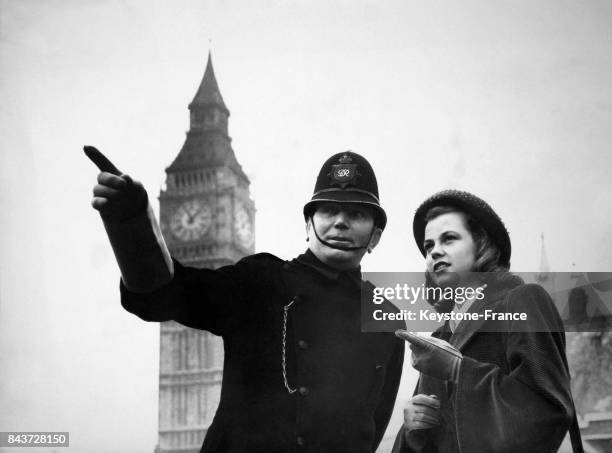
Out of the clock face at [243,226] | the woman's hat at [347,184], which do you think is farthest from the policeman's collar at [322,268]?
the clock face at [243,226]

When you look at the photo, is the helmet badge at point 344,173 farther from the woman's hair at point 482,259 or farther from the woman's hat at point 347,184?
the woman's hair at point 482,259

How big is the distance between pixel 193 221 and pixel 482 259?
97.3 feet

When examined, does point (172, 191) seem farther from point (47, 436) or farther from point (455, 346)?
point (455, 346)

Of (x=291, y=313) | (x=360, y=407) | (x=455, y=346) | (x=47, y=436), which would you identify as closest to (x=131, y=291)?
→ (x=291, y=313)

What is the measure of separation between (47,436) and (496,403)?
409cm

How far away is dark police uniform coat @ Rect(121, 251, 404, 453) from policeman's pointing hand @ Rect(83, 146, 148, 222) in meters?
0.38

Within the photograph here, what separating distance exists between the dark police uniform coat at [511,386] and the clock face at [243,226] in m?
30.1

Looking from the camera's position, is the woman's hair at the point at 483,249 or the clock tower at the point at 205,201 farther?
the clock tower at the point at 205,201

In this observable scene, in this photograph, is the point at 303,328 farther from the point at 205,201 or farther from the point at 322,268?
the point at 205,201

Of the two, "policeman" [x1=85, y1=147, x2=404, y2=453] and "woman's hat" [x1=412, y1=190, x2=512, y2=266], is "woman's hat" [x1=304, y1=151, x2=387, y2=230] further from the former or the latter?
"woman's hat" [x1=412, y1=190, x2=512, y2=266]

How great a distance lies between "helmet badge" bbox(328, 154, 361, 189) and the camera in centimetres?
320

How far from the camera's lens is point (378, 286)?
3.42 meters

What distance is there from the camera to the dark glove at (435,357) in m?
2.77

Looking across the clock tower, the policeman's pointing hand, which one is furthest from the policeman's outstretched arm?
the clock tower
